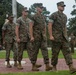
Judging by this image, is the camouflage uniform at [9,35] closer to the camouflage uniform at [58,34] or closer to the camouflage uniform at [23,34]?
the camouflage uniform at [23,34]

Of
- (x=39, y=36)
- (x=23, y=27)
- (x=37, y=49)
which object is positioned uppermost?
(x=23, y=27)

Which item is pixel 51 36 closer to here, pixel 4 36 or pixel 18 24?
pixel 18 24

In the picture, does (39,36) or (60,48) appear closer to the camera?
(60,48)

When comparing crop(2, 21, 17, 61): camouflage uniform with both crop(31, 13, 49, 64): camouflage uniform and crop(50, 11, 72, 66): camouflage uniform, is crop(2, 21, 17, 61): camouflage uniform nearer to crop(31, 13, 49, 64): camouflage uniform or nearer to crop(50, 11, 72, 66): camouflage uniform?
crop(31, 13, 49, 64): camouflage uniform

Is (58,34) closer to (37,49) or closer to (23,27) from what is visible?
(37,49)

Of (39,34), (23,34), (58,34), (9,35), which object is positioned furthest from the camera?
(9,35)

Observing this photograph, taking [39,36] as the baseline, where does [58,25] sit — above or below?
above

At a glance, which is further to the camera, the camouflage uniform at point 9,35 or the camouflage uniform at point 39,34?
the camouflage uniform at point 9,35

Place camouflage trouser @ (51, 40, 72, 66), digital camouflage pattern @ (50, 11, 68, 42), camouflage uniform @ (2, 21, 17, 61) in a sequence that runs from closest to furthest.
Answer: camouflage trouser @ (51, 40, 72, 66) → digital camouflage pattern @ (50, 11, 68, 42) → camouflage uniform @ (2, 21, 17, 61)

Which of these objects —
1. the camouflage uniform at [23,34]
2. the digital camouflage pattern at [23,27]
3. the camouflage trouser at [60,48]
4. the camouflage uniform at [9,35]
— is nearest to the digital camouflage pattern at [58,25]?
the camouflage trouser at [60,48]

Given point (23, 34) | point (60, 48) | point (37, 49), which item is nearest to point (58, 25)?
point (60, 48)

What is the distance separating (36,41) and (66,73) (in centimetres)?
187

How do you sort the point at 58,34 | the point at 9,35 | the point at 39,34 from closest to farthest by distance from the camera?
the point at 58,34
the point at 39,34
the point at 9,35

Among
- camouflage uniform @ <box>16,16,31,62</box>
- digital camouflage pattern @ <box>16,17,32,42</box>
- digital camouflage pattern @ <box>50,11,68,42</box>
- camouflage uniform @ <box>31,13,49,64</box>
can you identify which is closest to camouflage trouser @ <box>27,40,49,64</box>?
camouflage uniform @ <box>31,13,49,64</box>
